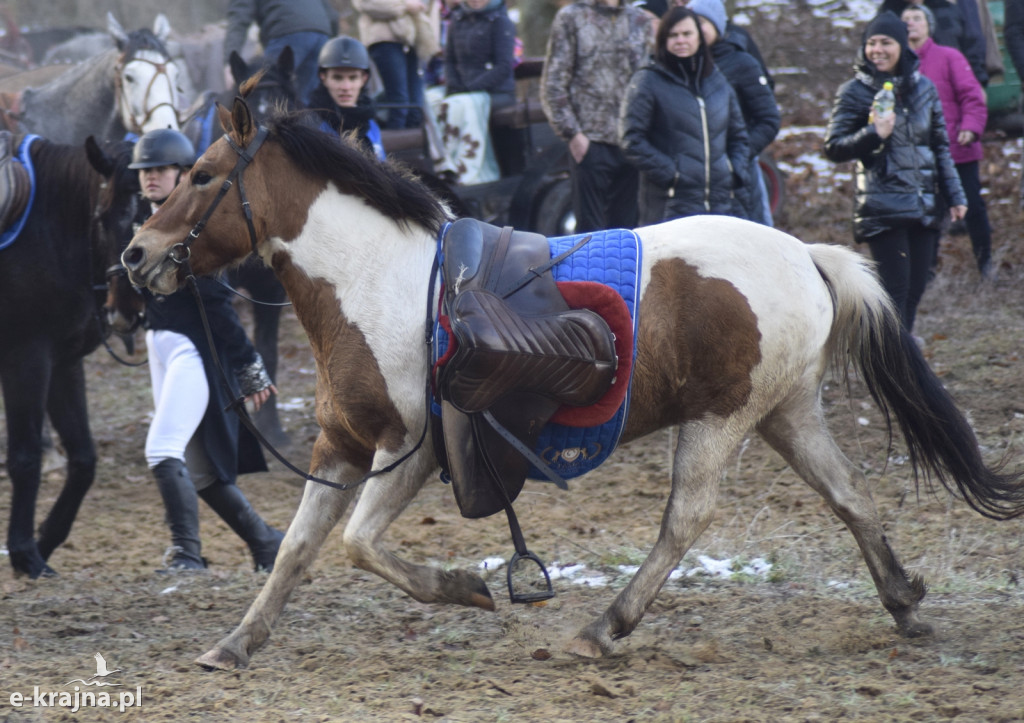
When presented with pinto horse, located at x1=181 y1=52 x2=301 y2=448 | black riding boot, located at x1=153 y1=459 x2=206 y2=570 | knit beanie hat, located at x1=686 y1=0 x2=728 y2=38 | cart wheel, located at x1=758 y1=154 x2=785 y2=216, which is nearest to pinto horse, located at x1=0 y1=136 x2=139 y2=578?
black riding boot, located at x1=153 y1=459 x2=206 y2=570

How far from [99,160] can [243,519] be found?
1.76m

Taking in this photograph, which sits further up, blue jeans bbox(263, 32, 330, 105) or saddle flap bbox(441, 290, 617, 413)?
blue jeans bbox(263, 32, 330, 105)

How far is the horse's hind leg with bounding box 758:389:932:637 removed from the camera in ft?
13.6

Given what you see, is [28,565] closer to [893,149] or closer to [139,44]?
[139,44]

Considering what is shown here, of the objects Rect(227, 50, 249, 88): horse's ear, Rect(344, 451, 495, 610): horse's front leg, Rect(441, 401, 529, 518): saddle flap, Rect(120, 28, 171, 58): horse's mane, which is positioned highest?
Rect(120, 28, 171, 58): horse's mane

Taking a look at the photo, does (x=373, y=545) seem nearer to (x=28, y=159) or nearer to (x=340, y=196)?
(x=340, y=196)

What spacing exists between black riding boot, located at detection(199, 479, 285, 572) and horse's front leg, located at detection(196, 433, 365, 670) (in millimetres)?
1339

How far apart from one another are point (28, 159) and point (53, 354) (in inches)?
37.7

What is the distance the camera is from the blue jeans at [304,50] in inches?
353

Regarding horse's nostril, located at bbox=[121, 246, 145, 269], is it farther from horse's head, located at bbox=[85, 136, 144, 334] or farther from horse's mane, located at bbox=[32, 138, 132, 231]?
horse's mane, located at bbox=[32, 138, 132, 231]

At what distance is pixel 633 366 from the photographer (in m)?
3.92

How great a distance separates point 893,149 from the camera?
21.8ft

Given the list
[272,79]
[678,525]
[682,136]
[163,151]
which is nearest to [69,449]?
[163,151]

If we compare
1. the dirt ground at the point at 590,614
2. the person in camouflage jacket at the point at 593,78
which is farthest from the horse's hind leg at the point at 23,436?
the person in camouflage jacket at the point at 593,78
